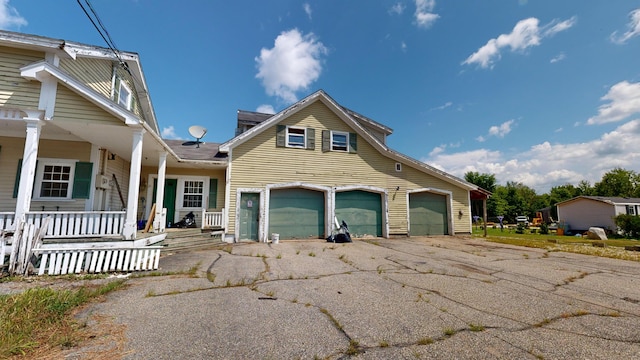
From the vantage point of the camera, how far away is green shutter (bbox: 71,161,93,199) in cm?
881

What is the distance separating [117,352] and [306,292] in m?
2.85

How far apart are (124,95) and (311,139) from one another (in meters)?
8.62

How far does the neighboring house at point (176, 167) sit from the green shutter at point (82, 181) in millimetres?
28

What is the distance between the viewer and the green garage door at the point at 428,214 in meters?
14.6

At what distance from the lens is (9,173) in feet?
28.6

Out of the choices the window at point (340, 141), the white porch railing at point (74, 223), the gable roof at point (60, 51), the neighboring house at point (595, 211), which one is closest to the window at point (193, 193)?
the white porch railing at point (74, 223)

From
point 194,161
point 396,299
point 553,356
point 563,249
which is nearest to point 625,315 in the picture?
point 553,356

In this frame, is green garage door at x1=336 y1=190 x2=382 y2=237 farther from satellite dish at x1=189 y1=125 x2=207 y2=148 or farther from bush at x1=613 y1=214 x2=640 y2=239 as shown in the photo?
bush at x1=613 y1=214 x2=640 y2=239

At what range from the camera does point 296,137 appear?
1325cm

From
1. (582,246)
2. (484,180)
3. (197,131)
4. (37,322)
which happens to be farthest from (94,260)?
(484,180)

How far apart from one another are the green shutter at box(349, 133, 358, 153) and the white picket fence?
9.99 m

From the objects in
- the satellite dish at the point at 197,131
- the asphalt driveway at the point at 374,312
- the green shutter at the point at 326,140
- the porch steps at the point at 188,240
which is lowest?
the asphalt driveway at the point at 374,312

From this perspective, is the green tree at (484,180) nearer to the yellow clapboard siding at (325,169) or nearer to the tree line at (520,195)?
the tree line at (520,195)

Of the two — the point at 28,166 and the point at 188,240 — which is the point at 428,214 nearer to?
the point at 188,240
